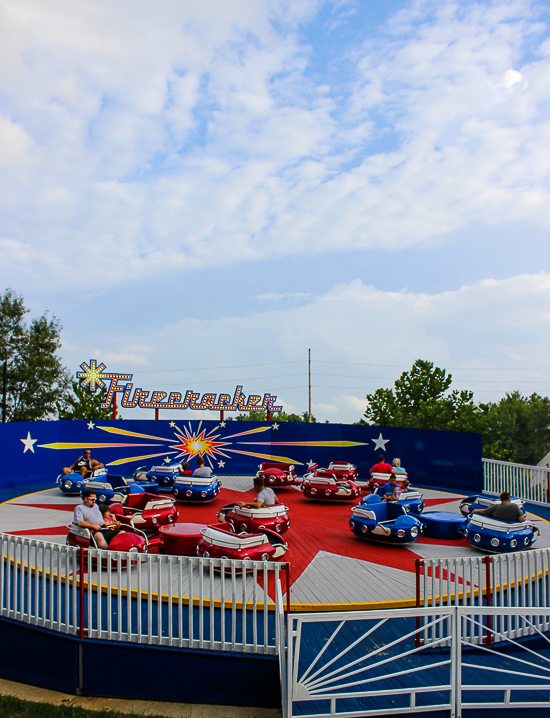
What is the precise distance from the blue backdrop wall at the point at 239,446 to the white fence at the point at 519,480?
39 cm

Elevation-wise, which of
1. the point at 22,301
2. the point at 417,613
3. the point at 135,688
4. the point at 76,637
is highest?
the point at 22,301

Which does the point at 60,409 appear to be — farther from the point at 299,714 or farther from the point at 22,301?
the point at 299,714

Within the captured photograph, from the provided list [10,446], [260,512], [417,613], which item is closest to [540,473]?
[260,512]

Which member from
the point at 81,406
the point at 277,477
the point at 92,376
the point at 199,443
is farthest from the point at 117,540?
the point at 81,406

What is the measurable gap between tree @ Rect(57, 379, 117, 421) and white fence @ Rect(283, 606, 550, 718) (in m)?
38.9

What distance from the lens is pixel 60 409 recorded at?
4397 cm

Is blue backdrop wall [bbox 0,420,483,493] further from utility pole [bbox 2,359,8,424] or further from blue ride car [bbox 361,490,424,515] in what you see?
utility pole [bbox 2,359,8,424]

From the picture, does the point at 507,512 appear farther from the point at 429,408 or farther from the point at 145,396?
the point at 429,408

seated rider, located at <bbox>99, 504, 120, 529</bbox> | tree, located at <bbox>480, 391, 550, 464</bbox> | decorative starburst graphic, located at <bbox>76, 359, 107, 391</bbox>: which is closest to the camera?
seated rider, located at <bbox>99, 504, 120, 529</bbox>

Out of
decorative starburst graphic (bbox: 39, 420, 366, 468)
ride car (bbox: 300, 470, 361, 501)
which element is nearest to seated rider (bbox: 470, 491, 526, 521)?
ride car (bbox: 300, 470, 361, 501)

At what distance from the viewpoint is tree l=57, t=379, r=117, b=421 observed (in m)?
42.8

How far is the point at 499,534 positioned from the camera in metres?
10.1

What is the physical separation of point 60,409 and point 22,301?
9.05 meters

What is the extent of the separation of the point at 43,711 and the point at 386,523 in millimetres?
7008
